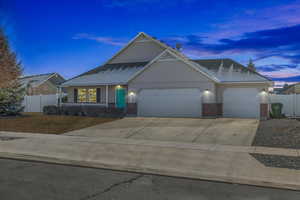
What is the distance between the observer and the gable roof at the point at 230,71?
19.8m

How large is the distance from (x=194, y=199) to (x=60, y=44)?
33270 millimetres

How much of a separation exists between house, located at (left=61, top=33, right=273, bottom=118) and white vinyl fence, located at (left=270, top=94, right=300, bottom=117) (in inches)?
113

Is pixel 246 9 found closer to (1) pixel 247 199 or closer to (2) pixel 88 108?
(2) pixel 88 108

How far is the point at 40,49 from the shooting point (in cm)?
3766

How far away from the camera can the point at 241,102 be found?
19.7 meters

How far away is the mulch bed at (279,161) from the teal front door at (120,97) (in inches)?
600

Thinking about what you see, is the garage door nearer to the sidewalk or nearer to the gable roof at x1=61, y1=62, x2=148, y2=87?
the gable roof at x1=61, y1=62, x2=148, y2=87

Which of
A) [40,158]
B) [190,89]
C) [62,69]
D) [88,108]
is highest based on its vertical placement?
[62,69]

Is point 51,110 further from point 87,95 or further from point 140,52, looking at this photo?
point 140,52

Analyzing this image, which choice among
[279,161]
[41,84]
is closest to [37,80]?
[41,84]

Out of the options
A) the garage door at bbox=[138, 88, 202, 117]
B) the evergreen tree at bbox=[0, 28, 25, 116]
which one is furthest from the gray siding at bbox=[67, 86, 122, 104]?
the evergreen tree at bbox=[0, 28, 25, 116]

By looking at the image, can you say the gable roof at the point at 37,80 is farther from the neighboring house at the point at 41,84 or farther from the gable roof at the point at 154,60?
the gable roof at the point at 154,60

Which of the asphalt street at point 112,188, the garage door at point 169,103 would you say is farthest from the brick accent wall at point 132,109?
the asphalt street at point 112,188

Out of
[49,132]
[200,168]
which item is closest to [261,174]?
[200,168]
